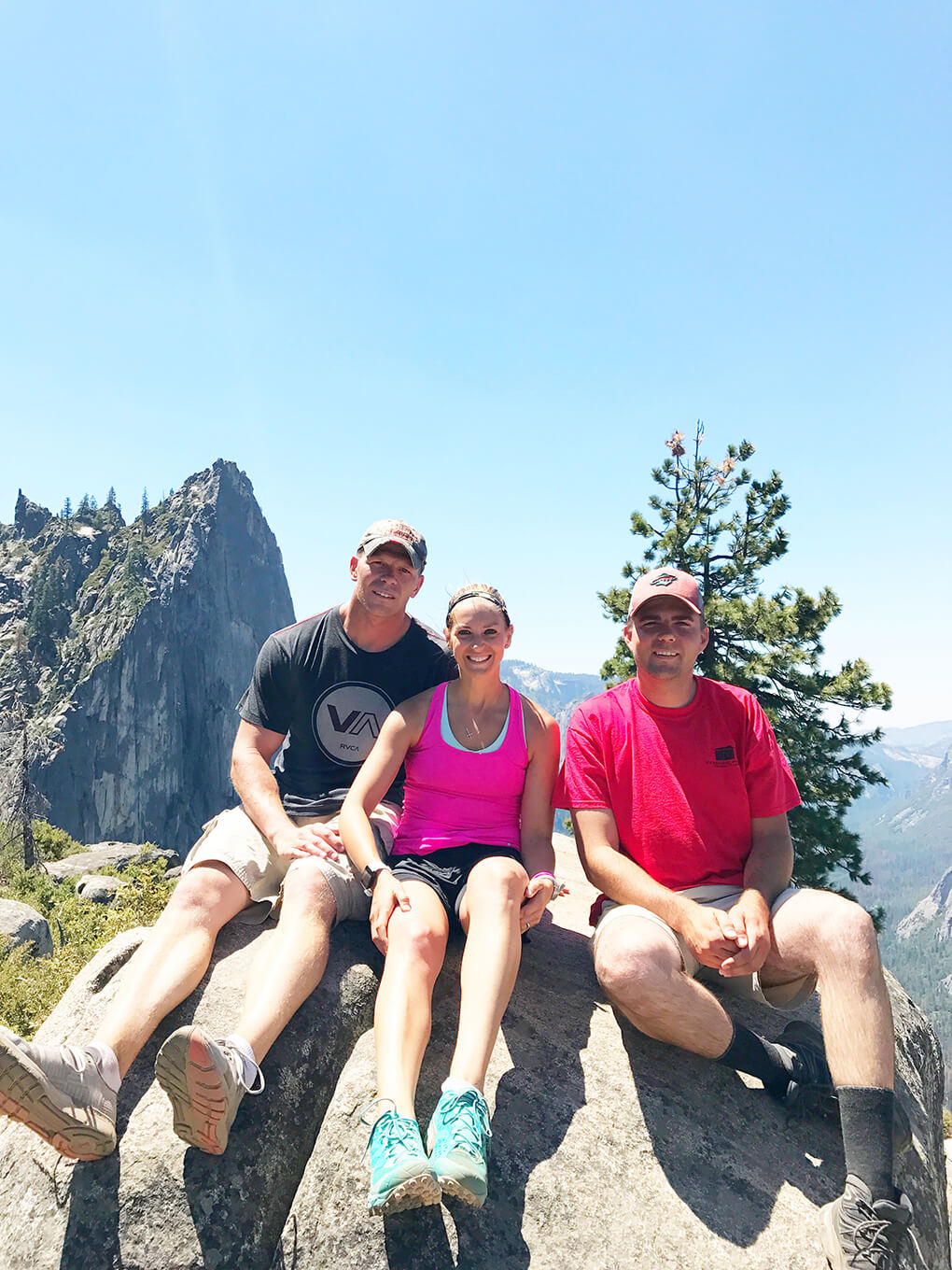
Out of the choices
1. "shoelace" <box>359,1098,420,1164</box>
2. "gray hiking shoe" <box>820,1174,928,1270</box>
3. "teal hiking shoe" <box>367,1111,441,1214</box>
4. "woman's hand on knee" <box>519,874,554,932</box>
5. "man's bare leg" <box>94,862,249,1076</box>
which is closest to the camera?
"teal hiking shoe" <box>367,1111,441,1214</box>

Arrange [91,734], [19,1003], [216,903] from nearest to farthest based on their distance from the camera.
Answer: [216,903]
[19,1003]
[91,734]

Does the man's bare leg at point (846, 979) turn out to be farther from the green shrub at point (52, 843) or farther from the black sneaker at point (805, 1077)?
the green shrub at point (52, 843)

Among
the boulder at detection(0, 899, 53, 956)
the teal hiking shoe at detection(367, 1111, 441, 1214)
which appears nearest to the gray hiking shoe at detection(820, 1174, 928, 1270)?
the teal hiking shoe at detection(367, 1111, 441, 1214)

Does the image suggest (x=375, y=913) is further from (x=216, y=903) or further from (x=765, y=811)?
(x=765, y=811)

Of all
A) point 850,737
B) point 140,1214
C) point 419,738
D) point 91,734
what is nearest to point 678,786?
point 419,738

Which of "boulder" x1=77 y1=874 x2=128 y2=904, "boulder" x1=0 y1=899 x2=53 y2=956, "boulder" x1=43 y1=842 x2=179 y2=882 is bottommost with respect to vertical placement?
"boulder" x1=43 y1=842 x2=179 y2=882

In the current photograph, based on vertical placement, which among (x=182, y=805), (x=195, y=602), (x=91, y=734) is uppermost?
(x=195, y=602)

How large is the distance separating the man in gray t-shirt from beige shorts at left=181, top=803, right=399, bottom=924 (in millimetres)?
12

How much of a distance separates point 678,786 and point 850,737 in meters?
15.8

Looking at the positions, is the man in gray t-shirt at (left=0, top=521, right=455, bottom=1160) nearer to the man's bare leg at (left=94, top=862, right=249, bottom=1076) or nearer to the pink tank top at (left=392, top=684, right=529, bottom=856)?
the man's bare leg at (left=94, top=862, right=249, bottom=1076)

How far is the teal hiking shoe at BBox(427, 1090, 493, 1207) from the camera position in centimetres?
270

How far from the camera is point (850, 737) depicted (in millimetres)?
17766

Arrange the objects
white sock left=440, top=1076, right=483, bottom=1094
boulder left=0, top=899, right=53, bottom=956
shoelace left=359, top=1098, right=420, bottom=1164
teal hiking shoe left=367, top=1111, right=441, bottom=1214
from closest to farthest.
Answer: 1. teal hiking shoe left=367, top=1111, right=441, bottom=1214
2. shoelace left=359, top=1098, right=420, bottom=1164
3. white sock left=440, top=1076, right=483, bottom=1094
4. boulder left=0, top=899, right=53, bottom=956

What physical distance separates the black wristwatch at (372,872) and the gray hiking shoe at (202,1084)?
1.05 meters
